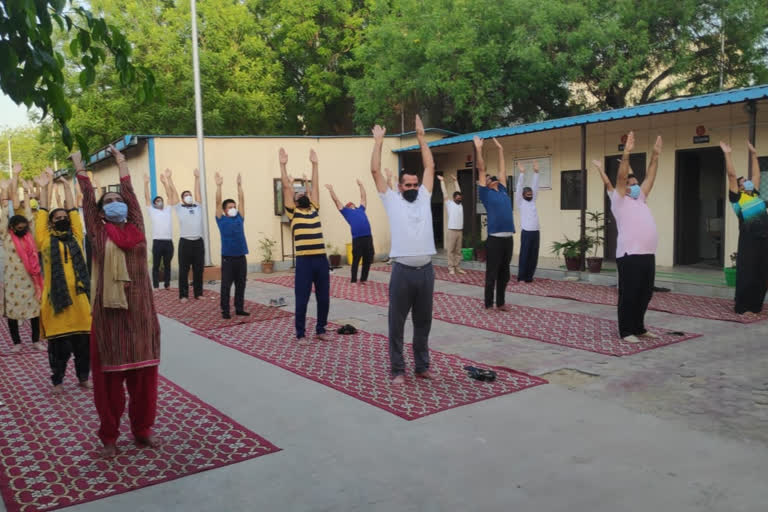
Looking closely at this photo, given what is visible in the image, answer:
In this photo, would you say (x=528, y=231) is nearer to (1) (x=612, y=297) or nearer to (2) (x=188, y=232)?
(1) (x=612, y=297)

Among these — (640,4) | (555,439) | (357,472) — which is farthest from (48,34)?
(640,4)

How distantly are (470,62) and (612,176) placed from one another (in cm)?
629

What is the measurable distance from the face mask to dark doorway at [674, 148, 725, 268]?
11.0 metres

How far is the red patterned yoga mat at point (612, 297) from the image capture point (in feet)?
28.8

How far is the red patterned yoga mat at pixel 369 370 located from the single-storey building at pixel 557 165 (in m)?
5.34

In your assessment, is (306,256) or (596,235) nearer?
(306,256)

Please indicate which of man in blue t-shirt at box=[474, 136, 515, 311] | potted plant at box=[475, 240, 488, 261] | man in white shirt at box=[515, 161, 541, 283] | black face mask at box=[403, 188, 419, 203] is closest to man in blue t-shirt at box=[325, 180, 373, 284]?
man in white shirt at box=[515, 161, 541, 283]

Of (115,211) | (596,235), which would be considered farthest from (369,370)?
(596,235)

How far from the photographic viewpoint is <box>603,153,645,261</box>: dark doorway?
13.5 metres

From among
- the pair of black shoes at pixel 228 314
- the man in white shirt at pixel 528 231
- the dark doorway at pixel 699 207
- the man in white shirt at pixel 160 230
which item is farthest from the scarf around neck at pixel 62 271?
the dark doorway at pixel 699 207

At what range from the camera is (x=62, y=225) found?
5.62 metres

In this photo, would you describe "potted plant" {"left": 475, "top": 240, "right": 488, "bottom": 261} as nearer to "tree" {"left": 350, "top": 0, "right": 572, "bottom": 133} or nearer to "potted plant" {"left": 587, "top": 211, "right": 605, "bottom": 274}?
"potted plant" {"left": 587, "top": 211, "right": 605, "bottom": 274}

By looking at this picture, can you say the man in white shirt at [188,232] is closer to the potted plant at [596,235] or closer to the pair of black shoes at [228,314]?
the pair of black shoes at [228,314]

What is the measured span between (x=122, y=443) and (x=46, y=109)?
258 cm
